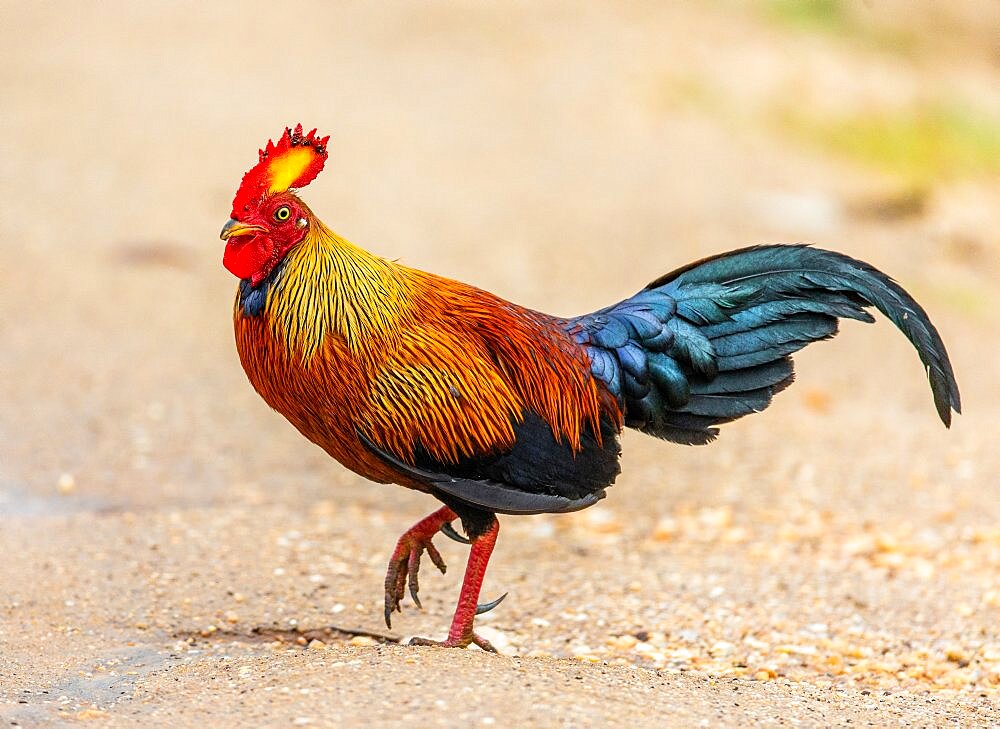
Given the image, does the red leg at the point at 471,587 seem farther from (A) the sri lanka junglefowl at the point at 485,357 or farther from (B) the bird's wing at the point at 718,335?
(B) the bird's wing at the point at 718,335

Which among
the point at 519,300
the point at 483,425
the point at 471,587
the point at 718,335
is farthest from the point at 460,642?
the point at 519,300

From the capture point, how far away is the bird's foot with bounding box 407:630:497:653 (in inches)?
195

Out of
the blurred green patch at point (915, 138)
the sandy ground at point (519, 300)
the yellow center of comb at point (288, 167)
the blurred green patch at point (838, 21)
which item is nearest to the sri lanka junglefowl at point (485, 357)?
the yellow center of comb at point (288, 167)

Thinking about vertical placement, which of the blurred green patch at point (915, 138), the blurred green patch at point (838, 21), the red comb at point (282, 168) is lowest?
the red comb at point (282, 168)

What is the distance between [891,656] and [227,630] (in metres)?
3.05

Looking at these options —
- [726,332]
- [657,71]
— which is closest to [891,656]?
[726,332]

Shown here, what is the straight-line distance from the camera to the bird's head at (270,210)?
469cm

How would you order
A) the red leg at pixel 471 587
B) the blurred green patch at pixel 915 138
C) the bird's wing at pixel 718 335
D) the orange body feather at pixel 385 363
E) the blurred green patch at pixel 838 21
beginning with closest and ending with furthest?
the orange body feather at pixel 385 363, the red leg at pixel 471 587, the bird's wing at pixel 718 335, the blurred green patch at pixel 915 138, the blurred green patch at pixel 838 21

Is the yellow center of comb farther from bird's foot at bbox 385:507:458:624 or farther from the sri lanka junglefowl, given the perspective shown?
bird's foot at bbox 385:507:458:624

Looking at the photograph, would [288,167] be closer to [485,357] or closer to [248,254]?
[248,254]

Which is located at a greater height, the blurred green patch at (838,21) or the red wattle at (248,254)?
the blurred green patch at (838,21)

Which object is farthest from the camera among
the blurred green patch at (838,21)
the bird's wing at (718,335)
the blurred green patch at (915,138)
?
the blurred green patch at (838,21)

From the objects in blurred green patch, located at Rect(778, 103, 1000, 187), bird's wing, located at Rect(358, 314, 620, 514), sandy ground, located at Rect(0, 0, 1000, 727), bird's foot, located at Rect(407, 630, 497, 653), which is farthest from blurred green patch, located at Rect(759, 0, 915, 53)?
bird's foot, located at Rect(407, 630, 497, 653)

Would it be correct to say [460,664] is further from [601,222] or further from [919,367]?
[601,222]
